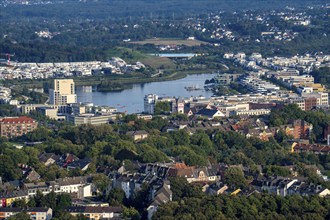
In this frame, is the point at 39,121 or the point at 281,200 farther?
the point at 39,121

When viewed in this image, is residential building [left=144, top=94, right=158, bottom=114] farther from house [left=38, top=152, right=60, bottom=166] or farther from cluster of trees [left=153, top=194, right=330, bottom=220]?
cluster of trees [left=153, top=194, right=330, bottom=220]

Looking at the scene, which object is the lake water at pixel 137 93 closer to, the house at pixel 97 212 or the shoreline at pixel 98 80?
the shoreline at pixel 98 80

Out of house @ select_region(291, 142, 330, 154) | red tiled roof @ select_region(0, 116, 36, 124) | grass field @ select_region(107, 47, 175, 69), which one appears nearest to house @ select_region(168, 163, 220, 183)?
house @ select_region(291, 142, 330, 154)

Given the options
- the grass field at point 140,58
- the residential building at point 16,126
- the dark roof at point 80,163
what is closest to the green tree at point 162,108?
the residential building at point 16,126

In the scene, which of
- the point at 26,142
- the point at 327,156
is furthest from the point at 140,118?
the point at 327,156

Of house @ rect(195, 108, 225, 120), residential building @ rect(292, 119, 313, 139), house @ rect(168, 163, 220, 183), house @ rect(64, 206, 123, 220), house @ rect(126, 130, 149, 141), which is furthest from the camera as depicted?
house @ rect(195, 108, 225, 120)

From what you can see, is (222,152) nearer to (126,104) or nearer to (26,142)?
(26,142)

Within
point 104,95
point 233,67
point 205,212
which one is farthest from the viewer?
point 233,67

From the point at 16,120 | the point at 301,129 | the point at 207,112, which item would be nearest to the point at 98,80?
the point at 207,112
